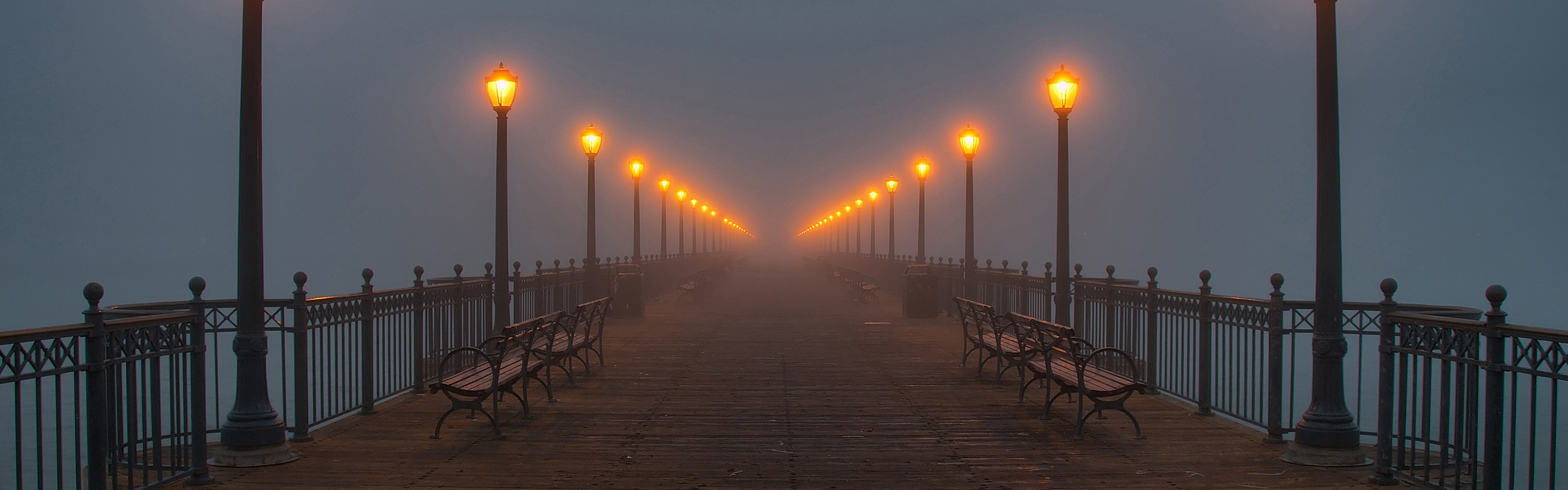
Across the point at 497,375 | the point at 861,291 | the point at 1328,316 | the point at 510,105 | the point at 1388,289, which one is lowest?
the point at 861,291

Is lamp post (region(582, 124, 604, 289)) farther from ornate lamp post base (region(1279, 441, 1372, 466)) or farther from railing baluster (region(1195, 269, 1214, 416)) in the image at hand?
ornate lamp post base (region(1279, 441, 1372, 466))

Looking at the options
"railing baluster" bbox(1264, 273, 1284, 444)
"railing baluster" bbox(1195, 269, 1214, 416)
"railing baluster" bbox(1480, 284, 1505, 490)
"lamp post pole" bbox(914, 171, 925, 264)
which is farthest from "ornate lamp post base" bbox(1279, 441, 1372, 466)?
"lamp post pole" bbox(914, 171, 925, 264)

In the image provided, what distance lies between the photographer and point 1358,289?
127688 mm

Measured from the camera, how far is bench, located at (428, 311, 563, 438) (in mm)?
7617

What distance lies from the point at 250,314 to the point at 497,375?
5.98ft

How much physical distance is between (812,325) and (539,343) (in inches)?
309

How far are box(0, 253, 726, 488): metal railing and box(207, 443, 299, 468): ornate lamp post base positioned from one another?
8.2 inches

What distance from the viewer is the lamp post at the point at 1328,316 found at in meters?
6.89

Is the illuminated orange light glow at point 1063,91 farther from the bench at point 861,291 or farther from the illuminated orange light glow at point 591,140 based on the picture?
the bench at point 861,291

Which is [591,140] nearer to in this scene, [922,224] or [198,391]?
[922,224]

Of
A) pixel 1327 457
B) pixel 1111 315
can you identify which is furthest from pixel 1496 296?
pixel 1111 315

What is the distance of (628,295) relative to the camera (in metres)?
20.8

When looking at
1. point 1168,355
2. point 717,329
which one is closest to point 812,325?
point 717,329

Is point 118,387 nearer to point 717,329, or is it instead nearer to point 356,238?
point 717,329
